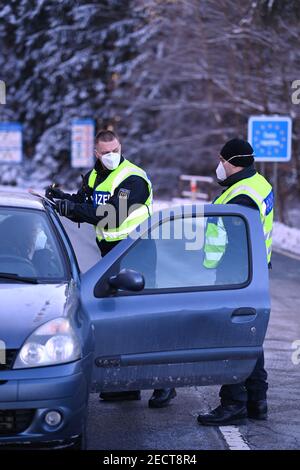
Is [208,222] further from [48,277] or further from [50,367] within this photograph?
[50,367]

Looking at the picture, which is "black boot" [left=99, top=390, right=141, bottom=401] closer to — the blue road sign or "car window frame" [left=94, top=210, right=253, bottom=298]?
"car window frame" [left=94, top=210, right=253, bottom=298]

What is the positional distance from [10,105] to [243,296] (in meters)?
51.8

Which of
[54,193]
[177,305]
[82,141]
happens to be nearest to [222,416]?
[177,305]

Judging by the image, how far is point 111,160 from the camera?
23.0 feet

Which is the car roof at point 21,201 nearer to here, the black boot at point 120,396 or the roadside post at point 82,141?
the black boot at point 120,396

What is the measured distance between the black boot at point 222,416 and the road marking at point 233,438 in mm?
44

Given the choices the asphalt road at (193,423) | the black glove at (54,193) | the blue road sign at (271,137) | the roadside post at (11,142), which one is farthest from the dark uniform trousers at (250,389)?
the roadside post at (11,142)

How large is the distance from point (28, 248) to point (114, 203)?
0.89 meters

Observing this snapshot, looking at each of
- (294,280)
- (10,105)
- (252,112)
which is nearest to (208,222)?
(294,280)

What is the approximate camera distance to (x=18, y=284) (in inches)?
219

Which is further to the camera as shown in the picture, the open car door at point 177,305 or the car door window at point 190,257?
the car door window at point 190,257

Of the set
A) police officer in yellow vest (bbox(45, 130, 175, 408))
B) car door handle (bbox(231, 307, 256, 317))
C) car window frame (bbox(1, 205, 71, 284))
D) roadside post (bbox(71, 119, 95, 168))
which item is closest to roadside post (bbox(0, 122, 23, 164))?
roadside post (bbox(71, 119, 95, 168))

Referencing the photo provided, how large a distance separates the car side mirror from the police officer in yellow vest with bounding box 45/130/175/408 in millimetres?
1447

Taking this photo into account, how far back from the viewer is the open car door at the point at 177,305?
5.52 metres
